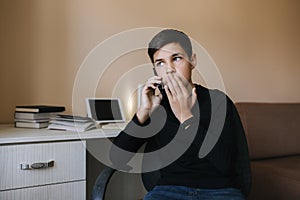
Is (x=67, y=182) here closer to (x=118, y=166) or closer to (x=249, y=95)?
(x=118, y=166)

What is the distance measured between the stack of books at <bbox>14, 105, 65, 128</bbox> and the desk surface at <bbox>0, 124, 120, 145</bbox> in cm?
5

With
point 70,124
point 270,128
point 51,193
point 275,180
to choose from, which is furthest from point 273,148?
point 51,193

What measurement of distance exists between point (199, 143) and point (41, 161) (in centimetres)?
64

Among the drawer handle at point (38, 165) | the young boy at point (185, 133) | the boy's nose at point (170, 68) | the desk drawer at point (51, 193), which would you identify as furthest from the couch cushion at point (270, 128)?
the drawer handle at point (38, 165)

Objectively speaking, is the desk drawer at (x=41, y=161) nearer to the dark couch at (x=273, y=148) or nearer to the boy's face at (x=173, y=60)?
the boy's face at (x=173, y=60)

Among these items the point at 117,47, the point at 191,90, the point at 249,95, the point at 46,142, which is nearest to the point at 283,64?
the point at 249,95

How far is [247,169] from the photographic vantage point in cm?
133

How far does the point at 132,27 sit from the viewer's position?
2.09 metres

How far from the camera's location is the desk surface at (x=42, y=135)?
130 centimetres

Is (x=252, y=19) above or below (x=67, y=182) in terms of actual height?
above

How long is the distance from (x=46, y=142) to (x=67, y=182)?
207 millimetres

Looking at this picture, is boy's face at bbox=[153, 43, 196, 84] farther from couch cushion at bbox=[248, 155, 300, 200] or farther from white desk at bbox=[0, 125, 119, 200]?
couch cushion at bbox=[248, 155, 300, 200]

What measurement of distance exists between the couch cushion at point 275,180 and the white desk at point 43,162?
3.33 ft

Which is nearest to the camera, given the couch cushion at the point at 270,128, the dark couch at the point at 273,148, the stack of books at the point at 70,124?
the stack of books at the point at 70,124
